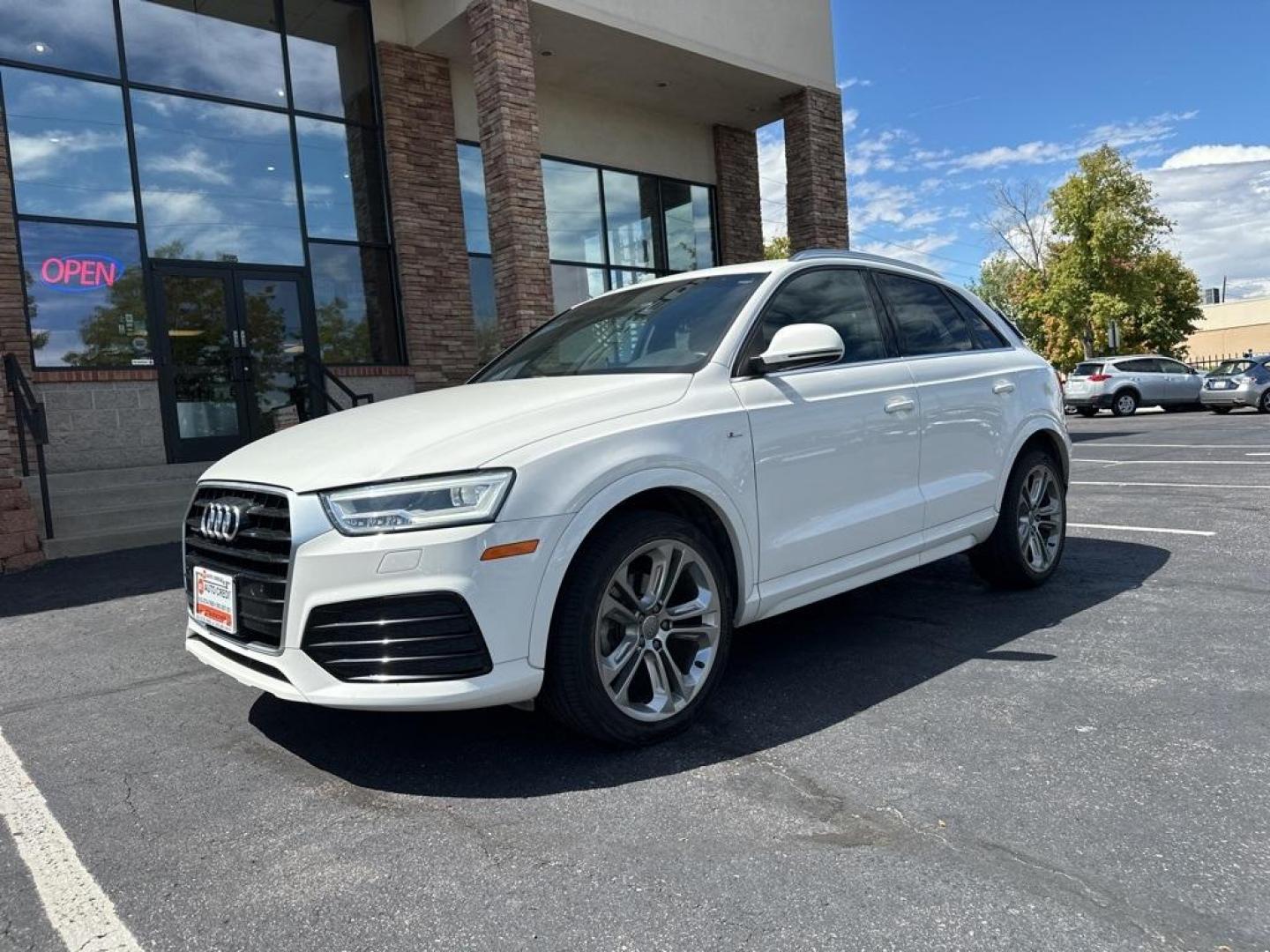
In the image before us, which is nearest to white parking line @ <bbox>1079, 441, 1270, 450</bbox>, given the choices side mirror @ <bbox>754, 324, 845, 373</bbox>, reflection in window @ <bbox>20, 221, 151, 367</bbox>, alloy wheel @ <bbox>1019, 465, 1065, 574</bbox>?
alloy wheel @ <bbox>1019, 465, 1065, 574</bbox>

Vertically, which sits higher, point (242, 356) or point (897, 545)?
point (242, 356)

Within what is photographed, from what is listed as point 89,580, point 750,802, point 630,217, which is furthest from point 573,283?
point 750,802

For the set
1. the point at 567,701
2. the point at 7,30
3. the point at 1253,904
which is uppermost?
the point at 7,30

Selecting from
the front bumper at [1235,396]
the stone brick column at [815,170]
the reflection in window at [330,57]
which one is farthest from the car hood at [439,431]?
the front bumper at [1235,396]

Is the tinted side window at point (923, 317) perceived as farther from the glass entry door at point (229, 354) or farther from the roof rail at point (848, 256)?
the glass entry door at point (229, 354)

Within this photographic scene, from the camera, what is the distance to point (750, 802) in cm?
264

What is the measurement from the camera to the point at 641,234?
51.8ft

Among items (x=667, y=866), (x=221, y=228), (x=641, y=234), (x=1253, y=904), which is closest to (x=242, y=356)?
(x=221, y=228)

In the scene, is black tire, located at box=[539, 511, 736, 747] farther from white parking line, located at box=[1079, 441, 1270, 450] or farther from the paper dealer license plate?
white parking line, located at box=[1079, 441, 1270, 450]

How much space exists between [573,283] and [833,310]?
11035mm

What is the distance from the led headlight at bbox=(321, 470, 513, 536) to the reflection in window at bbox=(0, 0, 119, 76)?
10.2 metres

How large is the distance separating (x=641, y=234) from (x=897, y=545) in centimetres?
1271

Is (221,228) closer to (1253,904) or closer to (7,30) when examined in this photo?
(7,30)

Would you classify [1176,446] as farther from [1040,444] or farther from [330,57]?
[330,57]
